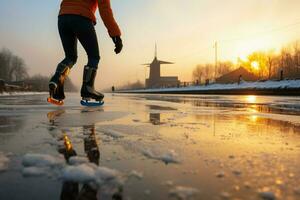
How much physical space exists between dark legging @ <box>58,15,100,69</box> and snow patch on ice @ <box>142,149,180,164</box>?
309 cm

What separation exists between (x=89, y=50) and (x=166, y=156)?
328cm

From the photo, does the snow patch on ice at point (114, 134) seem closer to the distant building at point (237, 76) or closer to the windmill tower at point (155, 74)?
the distant building at point (237, 76)

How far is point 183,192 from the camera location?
0.98 metres

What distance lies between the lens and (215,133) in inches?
92.7

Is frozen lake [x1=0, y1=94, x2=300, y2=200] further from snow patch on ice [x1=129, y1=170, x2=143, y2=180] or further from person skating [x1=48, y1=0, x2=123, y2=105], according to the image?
person skating [x1=48, y1=0, x2=123, y2=105]

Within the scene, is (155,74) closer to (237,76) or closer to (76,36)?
(237,76)

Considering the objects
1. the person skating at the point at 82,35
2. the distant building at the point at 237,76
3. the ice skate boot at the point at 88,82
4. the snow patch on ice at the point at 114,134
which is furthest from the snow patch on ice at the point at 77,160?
the distant building at the point at 237,76

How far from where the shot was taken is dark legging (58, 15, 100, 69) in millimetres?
4246

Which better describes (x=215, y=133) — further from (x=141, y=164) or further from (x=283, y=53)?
(x=283, y=53)

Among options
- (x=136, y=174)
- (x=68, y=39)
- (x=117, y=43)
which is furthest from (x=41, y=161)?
(x=68, y=39)

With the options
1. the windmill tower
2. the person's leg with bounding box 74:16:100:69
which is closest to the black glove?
the person's leg with bounding box 74:16:100:69

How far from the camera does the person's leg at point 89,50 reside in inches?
168

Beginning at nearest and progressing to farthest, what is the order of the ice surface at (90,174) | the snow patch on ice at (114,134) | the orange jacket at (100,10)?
the ice surface at (90,174), the snow patch on ice at (114,134), the orange jacket at (100,10)

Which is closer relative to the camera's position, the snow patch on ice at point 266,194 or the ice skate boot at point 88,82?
the snow patch on ice at point 266,194
